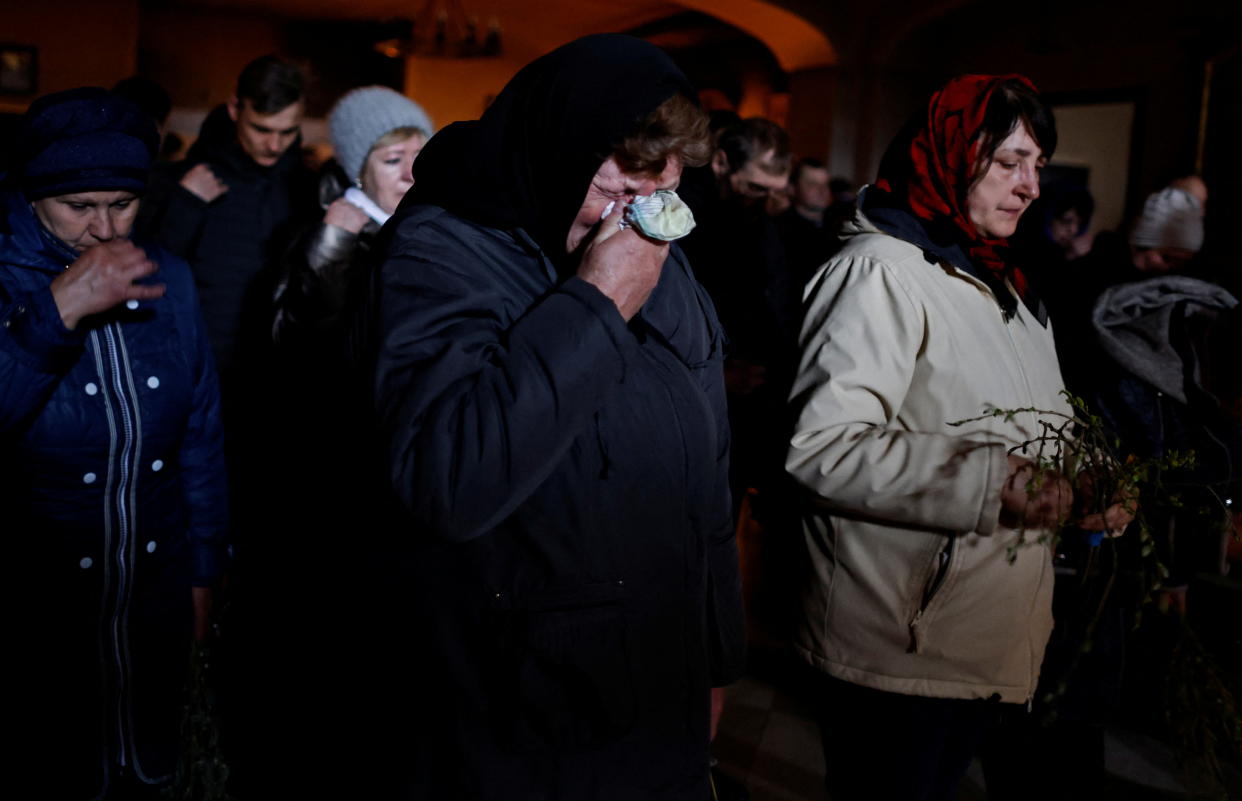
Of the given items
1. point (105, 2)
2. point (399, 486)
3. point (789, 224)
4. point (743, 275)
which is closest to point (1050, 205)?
point (789, 224)

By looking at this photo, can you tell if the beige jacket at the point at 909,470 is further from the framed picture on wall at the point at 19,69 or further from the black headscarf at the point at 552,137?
the framed picture on wall at the point at 19,69

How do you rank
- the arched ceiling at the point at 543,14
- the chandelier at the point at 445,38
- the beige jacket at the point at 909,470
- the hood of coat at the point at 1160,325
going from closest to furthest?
the beige jacket at the point at 909,470
the hood of coat at the point at 1160,325
the chandelier at the point at 445,38
the arched ceiling at the point at 543,14

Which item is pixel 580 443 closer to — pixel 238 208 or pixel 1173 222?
pixel 1173 222

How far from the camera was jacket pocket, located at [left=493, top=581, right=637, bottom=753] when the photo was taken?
4.16 feet

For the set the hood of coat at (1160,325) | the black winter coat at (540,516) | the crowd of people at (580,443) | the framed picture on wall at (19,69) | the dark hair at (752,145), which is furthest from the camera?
the framed picture on wall at (19,69)

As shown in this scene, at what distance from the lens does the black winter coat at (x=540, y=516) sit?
114cm

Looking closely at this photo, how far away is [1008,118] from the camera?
6.27 ft

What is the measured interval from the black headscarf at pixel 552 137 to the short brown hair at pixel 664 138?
0.04 feet

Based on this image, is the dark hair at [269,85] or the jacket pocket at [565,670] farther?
the dark hair at [269,85]

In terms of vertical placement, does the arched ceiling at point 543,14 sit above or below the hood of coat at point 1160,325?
above

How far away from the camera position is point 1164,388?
2.37 meters

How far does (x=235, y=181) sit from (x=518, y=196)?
2.90 meters

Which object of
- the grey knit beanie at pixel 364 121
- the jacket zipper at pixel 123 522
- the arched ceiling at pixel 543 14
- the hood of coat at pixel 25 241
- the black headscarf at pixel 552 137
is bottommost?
the jacket zipper at pixel 123 522

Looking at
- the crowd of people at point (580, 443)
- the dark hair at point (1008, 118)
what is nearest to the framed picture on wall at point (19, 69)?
the crowd of people at point (580, 443)
